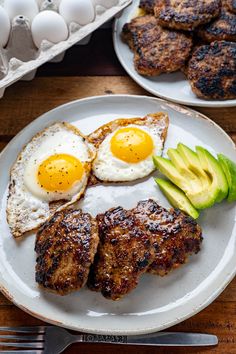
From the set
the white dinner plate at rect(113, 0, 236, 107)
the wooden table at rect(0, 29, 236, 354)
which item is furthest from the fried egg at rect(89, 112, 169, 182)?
the wooden table at rect(0, 29, 236, 354)

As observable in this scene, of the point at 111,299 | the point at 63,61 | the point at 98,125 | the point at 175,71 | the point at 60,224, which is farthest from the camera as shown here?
the point at 63,61

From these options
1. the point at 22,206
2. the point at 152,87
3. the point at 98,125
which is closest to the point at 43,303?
the point at 22,206

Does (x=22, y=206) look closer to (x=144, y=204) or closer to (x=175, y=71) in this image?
(x=144, y=204)

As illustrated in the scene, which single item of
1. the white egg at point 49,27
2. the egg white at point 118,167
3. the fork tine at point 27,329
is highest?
the white egg at point 49,27

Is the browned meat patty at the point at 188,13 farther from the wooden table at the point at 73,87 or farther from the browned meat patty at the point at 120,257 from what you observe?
the browned meat patty at the point at 120,257

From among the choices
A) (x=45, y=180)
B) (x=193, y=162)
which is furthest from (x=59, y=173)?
(x=193, y=162)

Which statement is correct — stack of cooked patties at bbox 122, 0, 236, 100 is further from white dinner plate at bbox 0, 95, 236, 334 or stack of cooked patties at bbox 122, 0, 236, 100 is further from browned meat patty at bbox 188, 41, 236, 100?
white dinner plate at bbox 0, 95, 236, 334

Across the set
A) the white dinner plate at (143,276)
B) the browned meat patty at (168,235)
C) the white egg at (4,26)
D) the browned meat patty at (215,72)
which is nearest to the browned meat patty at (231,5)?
the browned meat patty at (215,72)
